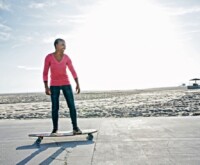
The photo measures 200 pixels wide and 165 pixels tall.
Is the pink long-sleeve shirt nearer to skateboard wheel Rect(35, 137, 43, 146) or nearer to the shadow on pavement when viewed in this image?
skateboard wheel Rect(35, 137, 43, 146)

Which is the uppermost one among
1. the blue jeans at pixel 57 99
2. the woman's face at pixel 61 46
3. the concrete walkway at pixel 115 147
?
the woman's face at pixel 61 46

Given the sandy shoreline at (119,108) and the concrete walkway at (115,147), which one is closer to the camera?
the concrete walkway at (115,147)

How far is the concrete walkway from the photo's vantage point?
4.75 meters

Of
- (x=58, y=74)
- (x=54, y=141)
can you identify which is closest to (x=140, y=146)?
(x=54, y=141)

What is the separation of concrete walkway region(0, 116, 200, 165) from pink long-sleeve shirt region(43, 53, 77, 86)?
126cm

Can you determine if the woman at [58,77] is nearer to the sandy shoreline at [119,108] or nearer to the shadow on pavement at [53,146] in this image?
the shadow on pavement at [53,146]

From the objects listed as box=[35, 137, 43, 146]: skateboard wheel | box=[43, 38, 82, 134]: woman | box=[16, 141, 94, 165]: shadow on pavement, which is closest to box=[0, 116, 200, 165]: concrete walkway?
box=[16, 141, 94, 165]: shadow on pavement

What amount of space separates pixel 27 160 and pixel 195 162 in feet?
8.46

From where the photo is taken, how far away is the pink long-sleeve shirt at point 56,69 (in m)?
6.63

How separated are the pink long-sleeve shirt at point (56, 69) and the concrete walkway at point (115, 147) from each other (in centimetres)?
126

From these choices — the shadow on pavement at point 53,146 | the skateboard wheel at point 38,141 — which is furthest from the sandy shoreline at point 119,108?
the skateboard wheel at point 38,141

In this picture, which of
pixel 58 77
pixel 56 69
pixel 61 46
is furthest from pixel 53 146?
pixel 61 46

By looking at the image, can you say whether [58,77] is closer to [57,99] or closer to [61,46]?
[57,99]

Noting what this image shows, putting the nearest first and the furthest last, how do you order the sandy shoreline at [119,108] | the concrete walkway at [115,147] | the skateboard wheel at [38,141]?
the concrete walkway at [115,147], the skateboard wheel at [38,141], the sandy shoreline at [119,108]
